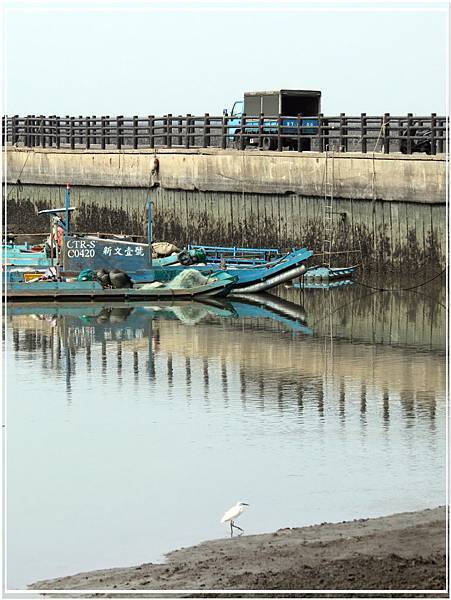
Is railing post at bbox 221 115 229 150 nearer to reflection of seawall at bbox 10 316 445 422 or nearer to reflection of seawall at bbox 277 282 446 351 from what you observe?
reflection of seawall at bbox 277 282 446 351

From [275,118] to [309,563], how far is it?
3739 centimetres

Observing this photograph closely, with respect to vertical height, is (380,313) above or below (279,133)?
below

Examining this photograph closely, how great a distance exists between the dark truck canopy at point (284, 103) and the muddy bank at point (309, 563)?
122ft

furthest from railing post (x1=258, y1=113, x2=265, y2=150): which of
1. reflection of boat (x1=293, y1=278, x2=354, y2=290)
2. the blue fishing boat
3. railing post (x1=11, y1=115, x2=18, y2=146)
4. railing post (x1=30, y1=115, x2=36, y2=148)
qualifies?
railing post (x1=11, y1=115, x2=18, y2=146)

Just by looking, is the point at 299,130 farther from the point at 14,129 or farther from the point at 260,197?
the point at 14,129

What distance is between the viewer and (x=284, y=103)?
53.3 m

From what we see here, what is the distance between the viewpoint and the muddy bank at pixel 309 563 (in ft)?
44.8

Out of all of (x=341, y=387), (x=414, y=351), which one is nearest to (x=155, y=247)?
(x=414, y=351)

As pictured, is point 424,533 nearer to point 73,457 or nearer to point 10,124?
point 73,457

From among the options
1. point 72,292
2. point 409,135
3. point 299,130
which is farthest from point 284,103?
point 72,292

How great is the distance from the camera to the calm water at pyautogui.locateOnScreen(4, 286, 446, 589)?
17.6 metres

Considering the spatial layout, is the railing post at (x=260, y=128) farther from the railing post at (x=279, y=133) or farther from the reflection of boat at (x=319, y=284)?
the reflection of boat at (x=319, y=284)

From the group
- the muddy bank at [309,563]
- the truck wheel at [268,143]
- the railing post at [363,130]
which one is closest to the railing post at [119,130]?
the truck wheel at [268,143]

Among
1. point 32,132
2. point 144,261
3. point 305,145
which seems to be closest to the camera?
→ point 144,261
